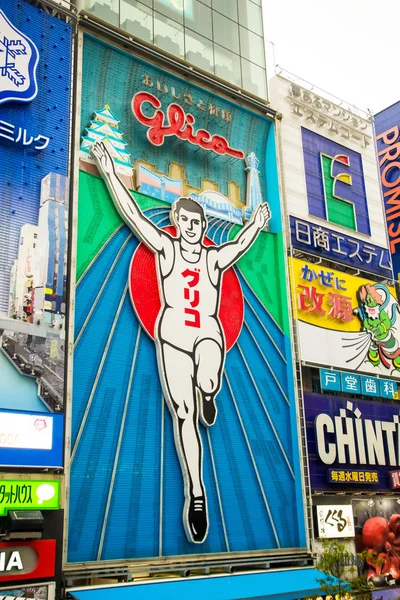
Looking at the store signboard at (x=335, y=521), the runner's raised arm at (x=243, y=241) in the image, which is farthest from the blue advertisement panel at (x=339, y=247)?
the store signboard at (x=335, y=521)

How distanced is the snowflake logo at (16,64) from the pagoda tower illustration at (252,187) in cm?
727

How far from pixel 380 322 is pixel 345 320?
1.98 meters

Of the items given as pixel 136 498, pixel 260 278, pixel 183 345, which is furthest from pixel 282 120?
pixel 136 498

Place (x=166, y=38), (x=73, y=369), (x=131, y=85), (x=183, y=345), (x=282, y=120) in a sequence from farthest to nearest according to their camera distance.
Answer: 1. (x=282, y=120)
2. (x=166, y=38)
3. (x=131, y=85)
4. (x=183, y=345)
5. (x=73, y=369)

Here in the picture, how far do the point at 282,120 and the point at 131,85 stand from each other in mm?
6268

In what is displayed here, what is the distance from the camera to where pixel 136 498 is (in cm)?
1523

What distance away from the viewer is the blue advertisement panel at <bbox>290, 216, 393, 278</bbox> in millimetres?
21750

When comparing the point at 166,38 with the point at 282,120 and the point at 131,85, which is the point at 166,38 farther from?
the point at 282,120

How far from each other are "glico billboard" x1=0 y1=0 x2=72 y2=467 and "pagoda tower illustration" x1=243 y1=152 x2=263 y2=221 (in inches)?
247

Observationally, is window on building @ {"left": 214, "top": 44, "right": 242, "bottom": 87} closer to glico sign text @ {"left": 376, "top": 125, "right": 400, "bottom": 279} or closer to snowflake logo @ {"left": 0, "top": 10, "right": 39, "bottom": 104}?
snowflake logo @ {"left": 0, "top": 10, "right": 39, "bottom": 104}

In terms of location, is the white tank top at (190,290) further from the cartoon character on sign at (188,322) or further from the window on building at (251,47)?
the window on building at (251,47)

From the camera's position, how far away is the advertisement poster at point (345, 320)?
813 inches

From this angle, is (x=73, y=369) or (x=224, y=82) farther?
(x=224, y=82)

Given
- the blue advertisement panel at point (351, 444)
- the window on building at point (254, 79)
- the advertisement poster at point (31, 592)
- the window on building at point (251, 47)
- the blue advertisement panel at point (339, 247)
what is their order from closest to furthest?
the advertisement poster at point (31, 592), the blue advertisement panel at point (351, 444), the blue advertisement panel at point (339, 247), the window on building at point (254, 79), the window on building at point (251, 47)
